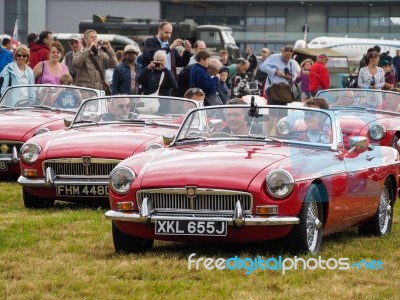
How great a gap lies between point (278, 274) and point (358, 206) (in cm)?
187

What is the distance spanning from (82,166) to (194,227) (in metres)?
3.30

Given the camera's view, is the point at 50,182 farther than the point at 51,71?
No

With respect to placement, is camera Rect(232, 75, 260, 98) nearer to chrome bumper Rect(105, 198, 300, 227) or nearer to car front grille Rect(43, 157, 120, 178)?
car front grille Rect(43, 157, 120, 178)

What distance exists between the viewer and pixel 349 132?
1423 cm

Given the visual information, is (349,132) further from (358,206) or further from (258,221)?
(258,221)

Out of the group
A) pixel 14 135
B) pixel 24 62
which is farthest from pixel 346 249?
pixel 24 62

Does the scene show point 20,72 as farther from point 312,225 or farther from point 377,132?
point 312,225

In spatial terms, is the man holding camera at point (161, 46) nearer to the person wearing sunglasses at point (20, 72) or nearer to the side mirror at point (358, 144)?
the person wearing sunglasses at point (20, 72)

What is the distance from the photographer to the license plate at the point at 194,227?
8227mm

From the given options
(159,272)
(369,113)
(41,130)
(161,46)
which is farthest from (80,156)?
(161,46)

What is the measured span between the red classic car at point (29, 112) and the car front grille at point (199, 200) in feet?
17.2

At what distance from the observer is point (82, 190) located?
443 inches

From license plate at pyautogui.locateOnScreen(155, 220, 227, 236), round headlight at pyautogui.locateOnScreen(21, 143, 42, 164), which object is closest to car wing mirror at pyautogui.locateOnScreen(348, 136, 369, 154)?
license plate at pyautogui.locateOnScreen(155, 220, 227, 236)

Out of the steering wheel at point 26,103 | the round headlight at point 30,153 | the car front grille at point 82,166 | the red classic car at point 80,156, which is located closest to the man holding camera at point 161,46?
the steering wheel at point 26,103
